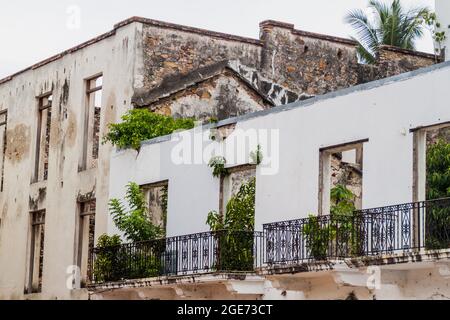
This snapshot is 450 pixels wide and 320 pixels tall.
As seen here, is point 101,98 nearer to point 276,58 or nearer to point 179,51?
point 179,51

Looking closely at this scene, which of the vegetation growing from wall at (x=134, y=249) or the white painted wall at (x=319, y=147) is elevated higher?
the white painted wall at (x=319, y=147)

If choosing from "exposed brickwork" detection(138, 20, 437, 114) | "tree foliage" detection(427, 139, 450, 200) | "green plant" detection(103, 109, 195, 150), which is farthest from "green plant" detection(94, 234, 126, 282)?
"tree foliage" detection(427, 139, 450, 200)

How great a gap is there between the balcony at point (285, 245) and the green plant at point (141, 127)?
94.5 inches

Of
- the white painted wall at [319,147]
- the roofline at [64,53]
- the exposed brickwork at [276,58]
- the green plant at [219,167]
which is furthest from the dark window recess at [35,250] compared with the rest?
the green plant at [219,167]

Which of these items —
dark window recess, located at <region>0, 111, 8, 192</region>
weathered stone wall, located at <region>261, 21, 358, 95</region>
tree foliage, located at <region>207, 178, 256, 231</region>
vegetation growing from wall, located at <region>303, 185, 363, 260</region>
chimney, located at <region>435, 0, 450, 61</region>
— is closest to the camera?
vegetation growing from wall, located at <region>303, 185, 363, 260</region>

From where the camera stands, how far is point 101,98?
29844mm

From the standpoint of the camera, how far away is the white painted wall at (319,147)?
21359 mm

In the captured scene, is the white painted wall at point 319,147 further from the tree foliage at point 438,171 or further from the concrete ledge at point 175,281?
the tree foliage at point 438,171

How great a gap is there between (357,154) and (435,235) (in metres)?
10.5

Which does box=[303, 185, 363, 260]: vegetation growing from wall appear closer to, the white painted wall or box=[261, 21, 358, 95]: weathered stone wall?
the white painted wall

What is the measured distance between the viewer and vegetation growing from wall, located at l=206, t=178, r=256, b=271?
2370 centimetres

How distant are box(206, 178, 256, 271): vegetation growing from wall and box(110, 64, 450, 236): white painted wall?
409 mm

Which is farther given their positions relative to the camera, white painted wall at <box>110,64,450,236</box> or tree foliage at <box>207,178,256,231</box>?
tree foliage at <box>207,178,256,231</box>

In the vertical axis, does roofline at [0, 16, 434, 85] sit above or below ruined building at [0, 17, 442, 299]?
above
